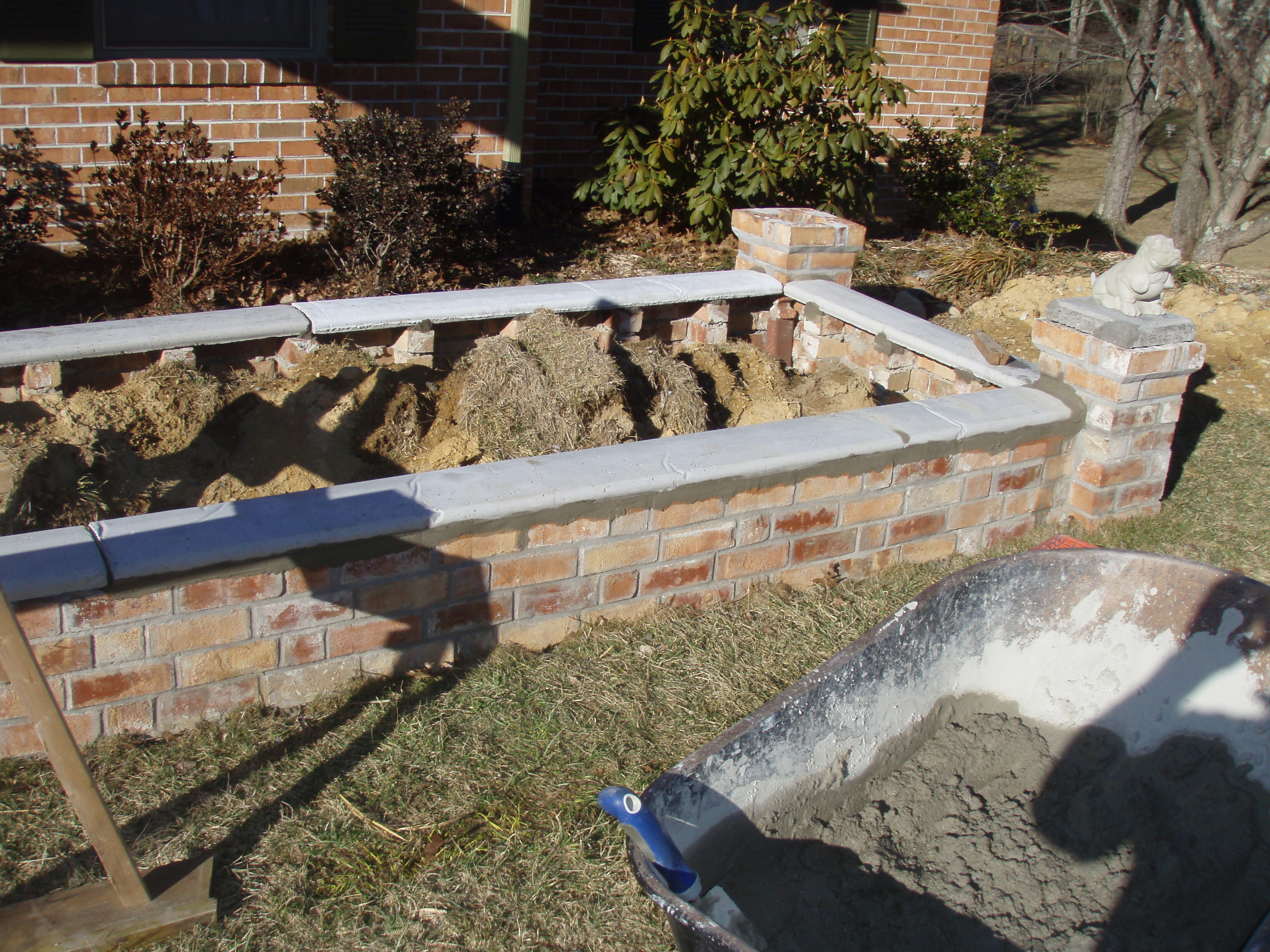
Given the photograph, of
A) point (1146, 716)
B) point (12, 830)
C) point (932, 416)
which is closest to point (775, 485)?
point (932, 416)

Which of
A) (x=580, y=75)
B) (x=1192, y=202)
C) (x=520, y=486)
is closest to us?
(x=520, y=486)

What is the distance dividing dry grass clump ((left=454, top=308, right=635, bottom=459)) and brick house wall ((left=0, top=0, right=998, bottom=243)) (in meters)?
3.59

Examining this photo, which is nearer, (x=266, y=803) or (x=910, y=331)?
(x=266, y=803)

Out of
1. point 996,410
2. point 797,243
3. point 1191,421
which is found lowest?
point 1191,421

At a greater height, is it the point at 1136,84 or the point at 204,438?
the point at 1136,84

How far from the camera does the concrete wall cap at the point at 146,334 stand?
3717 millimetres

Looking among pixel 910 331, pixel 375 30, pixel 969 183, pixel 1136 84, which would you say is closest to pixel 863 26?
pixel 969 183

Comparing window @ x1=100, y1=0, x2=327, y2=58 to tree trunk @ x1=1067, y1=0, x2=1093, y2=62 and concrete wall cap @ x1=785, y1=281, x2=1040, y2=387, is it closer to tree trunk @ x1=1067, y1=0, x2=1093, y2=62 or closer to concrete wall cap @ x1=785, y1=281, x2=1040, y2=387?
concrete wall cap @ x1=785, y1=281, x2=1040, y2=387

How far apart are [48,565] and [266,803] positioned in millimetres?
778

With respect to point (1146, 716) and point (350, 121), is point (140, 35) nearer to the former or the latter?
point (350, 121)

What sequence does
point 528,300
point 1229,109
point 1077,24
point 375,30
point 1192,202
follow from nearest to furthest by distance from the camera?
point 528,300, point 375,30, point 1229,109, point 1192,202, point 1077,24

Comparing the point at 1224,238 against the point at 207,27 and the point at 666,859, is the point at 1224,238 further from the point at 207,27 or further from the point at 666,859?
the point at 666,859

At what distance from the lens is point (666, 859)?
6.15 ft

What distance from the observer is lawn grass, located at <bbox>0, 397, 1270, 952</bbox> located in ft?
7.89
